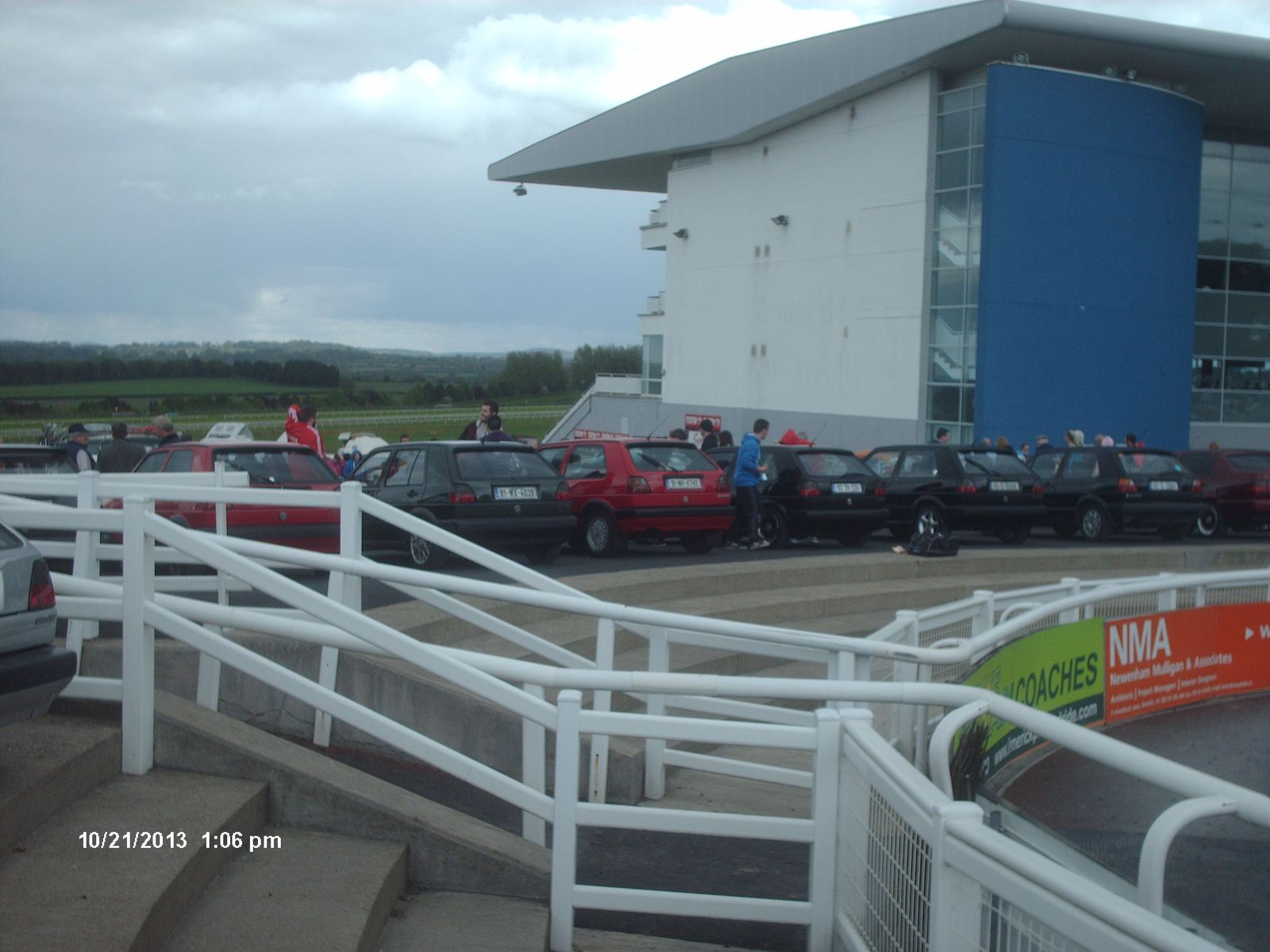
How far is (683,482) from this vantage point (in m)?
14.2

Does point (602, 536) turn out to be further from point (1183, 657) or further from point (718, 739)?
point (718, 739)

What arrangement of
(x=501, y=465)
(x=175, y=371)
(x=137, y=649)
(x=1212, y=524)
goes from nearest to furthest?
(x=137, y=649) → (x=501, y=465) → (x=1212, y=524) → (x=175, y=371)

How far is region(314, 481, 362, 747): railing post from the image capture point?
6.28 meters

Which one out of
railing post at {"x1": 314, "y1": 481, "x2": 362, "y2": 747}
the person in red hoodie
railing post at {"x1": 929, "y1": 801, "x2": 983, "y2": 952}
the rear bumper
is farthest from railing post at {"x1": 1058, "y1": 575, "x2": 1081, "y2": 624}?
the person in red hoodie

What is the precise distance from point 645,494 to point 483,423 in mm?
2614

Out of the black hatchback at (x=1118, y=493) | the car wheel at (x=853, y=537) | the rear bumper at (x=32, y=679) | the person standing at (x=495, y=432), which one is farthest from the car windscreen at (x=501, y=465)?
the black hatchback at (x=1118, y=493)

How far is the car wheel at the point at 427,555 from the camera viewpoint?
37.3 ft

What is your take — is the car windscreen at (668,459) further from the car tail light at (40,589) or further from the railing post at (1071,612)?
the car tail light at (40,589)

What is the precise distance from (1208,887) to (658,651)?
127 inches

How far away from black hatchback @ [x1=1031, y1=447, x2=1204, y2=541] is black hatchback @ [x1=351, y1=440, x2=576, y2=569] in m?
10.0

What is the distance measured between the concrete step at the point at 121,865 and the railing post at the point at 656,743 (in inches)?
88.4

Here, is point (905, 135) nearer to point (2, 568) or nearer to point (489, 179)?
point (489, 179)

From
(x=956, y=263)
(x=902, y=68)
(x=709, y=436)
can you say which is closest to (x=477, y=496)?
(x=709, y=436)

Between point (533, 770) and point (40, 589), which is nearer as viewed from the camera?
point (40, 589)
